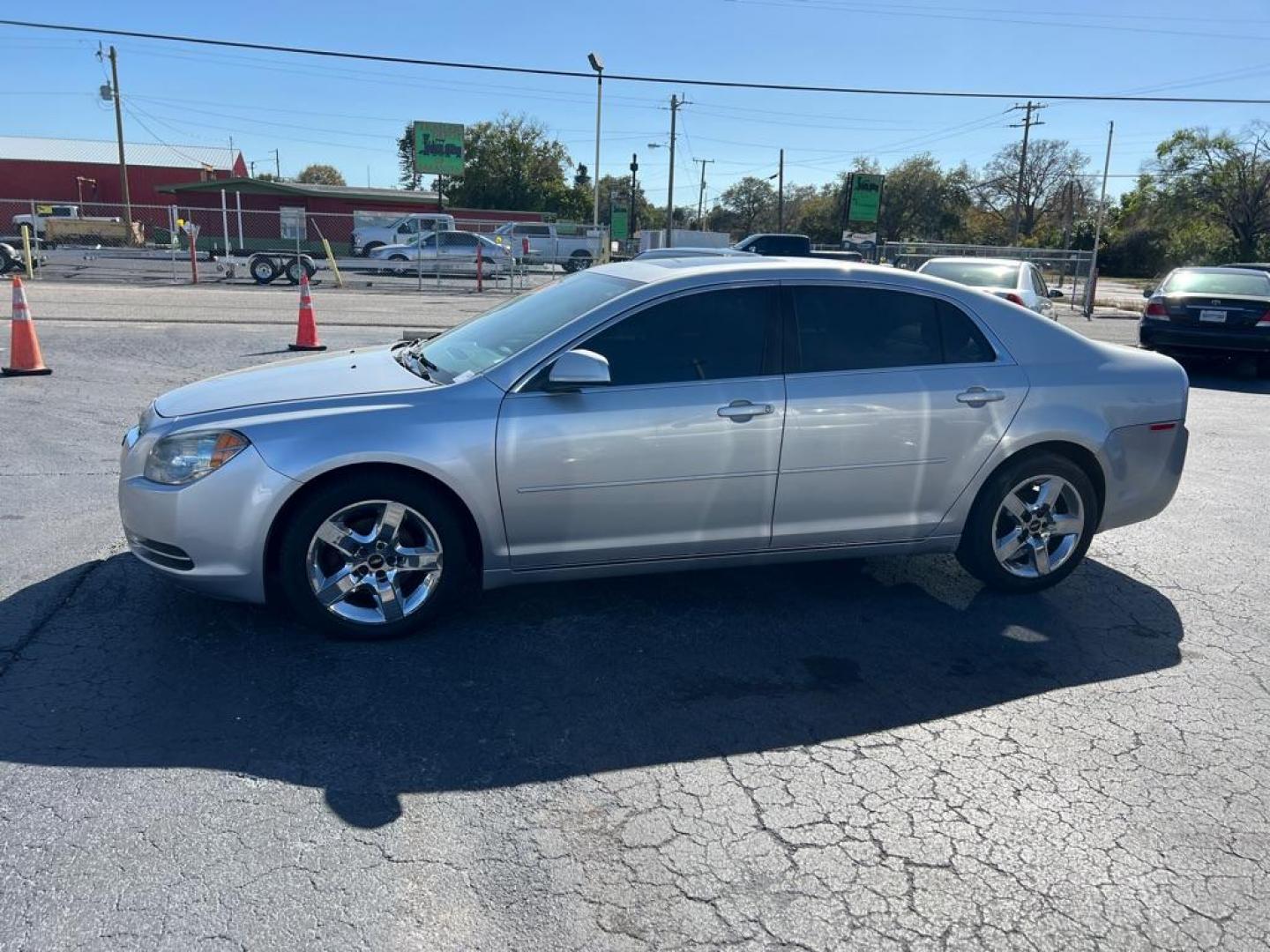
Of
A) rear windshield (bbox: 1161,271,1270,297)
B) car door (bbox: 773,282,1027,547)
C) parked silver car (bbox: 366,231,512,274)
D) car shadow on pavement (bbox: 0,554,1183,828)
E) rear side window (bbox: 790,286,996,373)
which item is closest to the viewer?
car shadow on pavement (bbox: 0,554,1183,828)

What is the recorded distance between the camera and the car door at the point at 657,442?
4.09 metres

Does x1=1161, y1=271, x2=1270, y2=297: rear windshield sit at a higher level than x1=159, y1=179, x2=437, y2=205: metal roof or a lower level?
lower

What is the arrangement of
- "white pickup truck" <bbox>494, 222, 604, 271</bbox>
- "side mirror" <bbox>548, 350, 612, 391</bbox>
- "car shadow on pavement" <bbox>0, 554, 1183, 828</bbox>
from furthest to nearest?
"white pickup truck" <bbox>494, 222, 604, 271</bbox> → "side mirror" <bbox>548, 350, 612, 391</bbox> → "car shadow on pavement" <bbox>0, 554, 1183, 828</bbox>

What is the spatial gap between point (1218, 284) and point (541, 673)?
14.0 meters

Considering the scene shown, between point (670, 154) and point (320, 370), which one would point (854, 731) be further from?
point (670, 154)

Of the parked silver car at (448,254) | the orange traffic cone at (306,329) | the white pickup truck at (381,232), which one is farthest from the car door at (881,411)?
the white pickup truck at (381,232)

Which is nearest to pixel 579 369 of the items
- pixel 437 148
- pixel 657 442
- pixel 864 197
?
pixel 657 442

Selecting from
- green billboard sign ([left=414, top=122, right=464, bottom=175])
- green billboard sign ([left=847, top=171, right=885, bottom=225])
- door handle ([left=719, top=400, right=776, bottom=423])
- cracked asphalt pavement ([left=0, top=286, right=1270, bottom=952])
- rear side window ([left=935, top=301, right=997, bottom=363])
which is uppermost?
green billboard sign ([left=414, top=122, right=464, bottom=175])

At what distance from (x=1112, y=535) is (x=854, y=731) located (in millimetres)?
3420

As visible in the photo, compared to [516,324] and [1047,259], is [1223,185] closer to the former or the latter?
[1047,259]

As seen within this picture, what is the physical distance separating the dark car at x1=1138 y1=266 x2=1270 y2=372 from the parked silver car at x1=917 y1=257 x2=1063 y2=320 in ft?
6.77

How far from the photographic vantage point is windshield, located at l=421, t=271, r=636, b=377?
4.45 meters

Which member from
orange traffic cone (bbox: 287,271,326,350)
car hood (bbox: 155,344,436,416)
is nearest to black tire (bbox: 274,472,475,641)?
car hood (bbox: 155,344,436,416)

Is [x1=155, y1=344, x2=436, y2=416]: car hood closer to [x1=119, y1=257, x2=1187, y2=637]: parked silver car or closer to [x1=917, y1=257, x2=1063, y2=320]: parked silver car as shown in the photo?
[x1=119, y1=257, x2=1187, y2=637]: parked silver car
